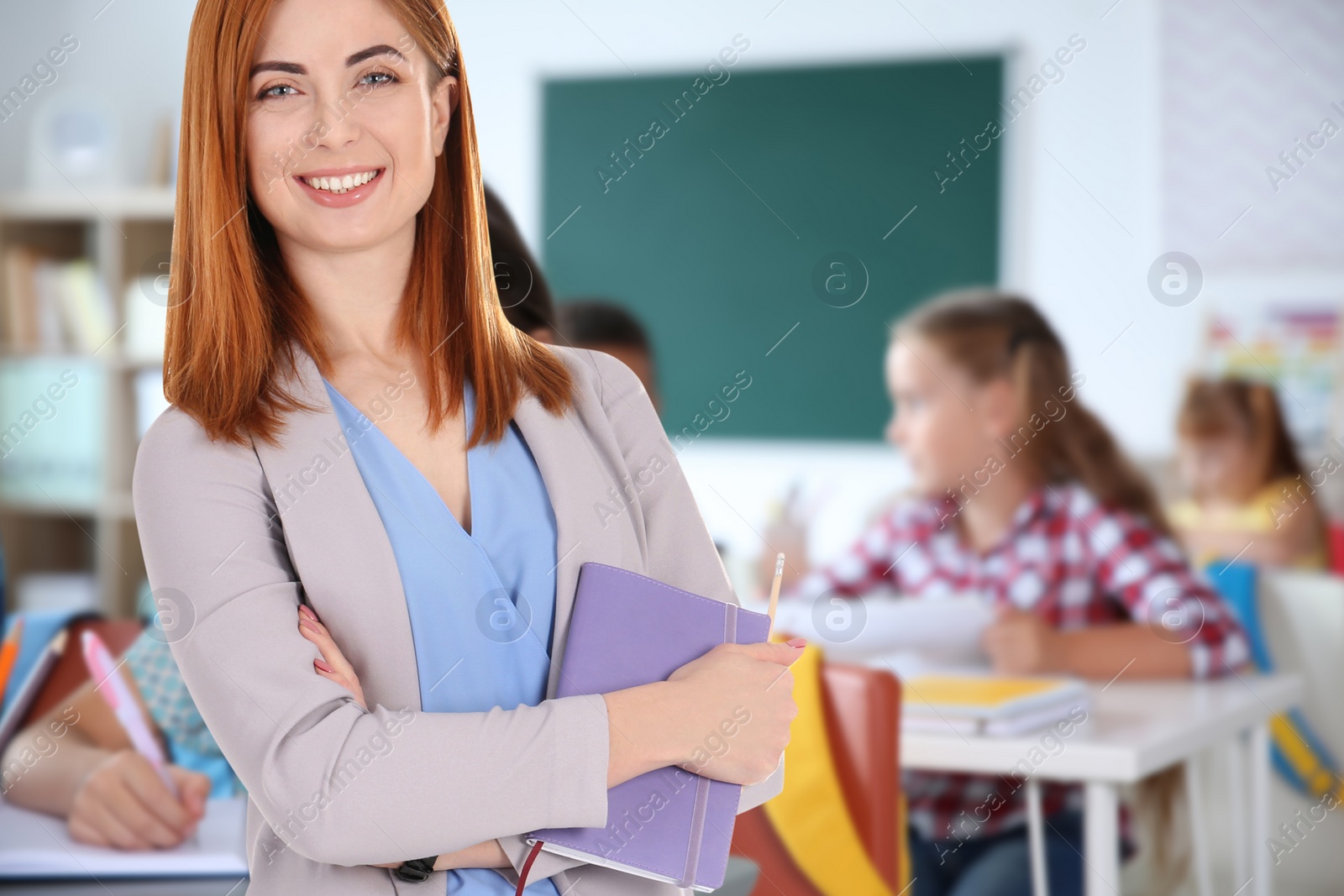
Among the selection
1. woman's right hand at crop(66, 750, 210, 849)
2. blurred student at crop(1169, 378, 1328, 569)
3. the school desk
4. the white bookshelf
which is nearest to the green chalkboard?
blurred student at crop(1169, 378, 1328, 569)

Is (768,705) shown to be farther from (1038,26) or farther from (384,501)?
(1038,26)

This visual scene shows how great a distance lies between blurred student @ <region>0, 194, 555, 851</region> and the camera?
1.42 m

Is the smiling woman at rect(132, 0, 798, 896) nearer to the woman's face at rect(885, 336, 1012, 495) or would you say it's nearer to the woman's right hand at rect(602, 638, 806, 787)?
the woman's right hand at rect(602, 638, 806, 787)

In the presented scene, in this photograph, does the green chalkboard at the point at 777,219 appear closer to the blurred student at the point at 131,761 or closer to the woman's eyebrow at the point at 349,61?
the blurred student at the point at 131,761

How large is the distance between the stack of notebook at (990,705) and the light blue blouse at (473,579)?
86 centimetres

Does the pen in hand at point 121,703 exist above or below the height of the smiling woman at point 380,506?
below

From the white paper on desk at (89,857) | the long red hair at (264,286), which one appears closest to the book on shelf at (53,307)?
the white paper on desk at (89,857)

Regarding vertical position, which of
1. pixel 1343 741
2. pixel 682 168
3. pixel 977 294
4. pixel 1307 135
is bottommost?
pixel 1343 741

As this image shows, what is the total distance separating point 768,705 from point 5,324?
4360 millimetres

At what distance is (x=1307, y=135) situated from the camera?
14.6 feet

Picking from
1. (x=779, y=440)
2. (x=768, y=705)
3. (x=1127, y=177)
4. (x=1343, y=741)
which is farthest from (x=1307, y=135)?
(x=768, y=705)

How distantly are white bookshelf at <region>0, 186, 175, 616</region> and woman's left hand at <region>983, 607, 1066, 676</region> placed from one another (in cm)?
335

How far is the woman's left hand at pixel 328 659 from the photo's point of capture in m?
0.89

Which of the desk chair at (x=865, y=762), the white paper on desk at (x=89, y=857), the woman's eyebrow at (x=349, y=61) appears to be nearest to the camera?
the woman's eyebrow at (x=349, y=61)
